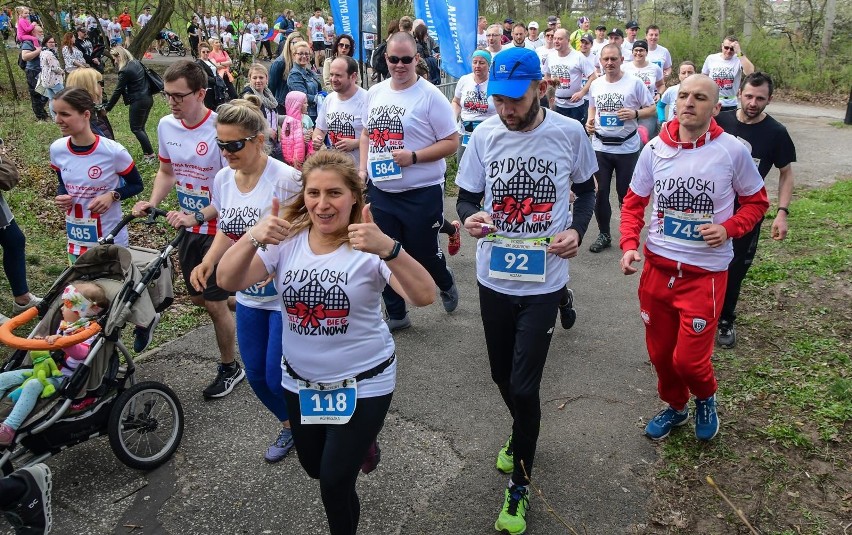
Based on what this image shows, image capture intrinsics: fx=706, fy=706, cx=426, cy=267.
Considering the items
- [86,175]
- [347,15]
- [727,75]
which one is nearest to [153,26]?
[347,15]

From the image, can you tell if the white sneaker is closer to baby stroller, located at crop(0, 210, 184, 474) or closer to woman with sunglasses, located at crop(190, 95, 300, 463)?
baby stroller, located at crop(0, 210, 184, 474)

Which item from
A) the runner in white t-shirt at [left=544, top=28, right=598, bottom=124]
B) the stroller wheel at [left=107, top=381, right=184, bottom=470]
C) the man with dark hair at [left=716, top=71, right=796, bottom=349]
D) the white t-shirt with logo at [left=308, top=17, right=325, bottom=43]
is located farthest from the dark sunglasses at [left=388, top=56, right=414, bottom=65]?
the white t-shirt with logo at [left=308, top=17, right=325, bottom=43]

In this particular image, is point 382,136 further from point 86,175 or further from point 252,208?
point 86,175

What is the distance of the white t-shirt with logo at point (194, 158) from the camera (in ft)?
15.6

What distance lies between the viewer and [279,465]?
4.10m

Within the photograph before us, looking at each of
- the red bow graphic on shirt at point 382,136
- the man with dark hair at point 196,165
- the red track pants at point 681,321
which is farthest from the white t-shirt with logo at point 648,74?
the man with dark hair at point 196,165

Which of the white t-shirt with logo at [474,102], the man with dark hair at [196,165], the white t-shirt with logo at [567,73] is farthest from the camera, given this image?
the white t-shirt with logo at [567,73]

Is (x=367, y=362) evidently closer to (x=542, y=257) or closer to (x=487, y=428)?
(x=542, y=257)

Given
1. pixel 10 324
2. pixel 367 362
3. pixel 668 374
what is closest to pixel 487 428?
pixel 668 374

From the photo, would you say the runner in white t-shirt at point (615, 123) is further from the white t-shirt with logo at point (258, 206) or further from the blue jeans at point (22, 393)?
the blue jeans at point (22, 393)

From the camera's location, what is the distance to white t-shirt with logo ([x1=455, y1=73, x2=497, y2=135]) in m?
8.52

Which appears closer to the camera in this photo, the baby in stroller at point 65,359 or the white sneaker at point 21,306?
the baby in stroller at point 65,359

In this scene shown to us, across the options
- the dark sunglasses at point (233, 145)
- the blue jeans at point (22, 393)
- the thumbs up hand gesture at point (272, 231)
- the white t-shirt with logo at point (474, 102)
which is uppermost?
the dark sunglasses at point (233, 145)

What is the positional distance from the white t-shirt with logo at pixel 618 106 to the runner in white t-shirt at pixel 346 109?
9.25 feet
